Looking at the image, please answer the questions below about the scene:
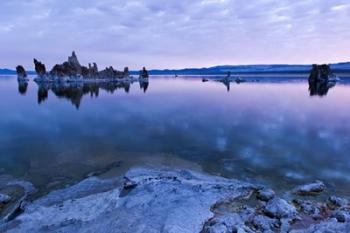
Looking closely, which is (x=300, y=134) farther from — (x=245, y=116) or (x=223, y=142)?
(x=245, y=116)

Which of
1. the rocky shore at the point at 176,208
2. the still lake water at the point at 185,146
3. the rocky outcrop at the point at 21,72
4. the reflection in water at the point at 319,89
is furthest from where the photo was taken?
the rocky outcrop at the point at 21,72

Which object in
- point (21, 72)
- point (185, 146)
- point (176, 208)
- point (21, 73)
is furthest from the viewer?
point (21, 73)

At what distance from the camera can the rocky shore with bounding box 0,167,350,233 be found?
23.7 feet

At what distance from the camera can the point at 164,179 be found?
33.6ft

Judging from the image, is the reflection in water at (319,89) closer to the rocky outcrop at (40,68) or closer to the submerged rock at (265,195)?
the submerged rock at (265,195)

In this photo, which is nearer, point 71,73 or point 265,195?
point 265,195

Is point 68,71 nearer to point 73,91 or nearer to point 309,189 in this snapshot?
point 73,91

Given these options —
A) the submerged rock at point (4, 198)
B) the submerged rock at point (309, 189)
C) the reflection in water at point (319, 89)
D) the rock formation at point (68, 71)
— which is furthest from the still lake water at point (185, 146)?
the rock formation at point (68, 71)

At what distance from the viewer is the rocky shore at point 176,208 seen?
23.7ft

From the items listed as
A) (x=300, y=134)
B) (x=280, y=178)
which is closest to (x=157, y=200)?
(x=280, y=178)

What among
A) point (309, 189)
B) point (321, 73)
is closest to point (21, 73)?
point (321, 73)

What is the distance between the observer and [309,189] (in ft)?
32.5

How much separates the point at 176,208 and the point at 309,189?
5.20 m

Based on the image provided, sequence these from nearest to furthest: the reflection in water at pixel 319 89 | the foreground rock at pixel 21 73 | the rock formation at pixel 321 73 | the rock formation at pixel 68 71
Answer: the reflection in water at pixel 319 89 → the rock formation at pixel 68 71 → the rock formation at pixel 321 73 → the foreground rock at pixel 21 73
